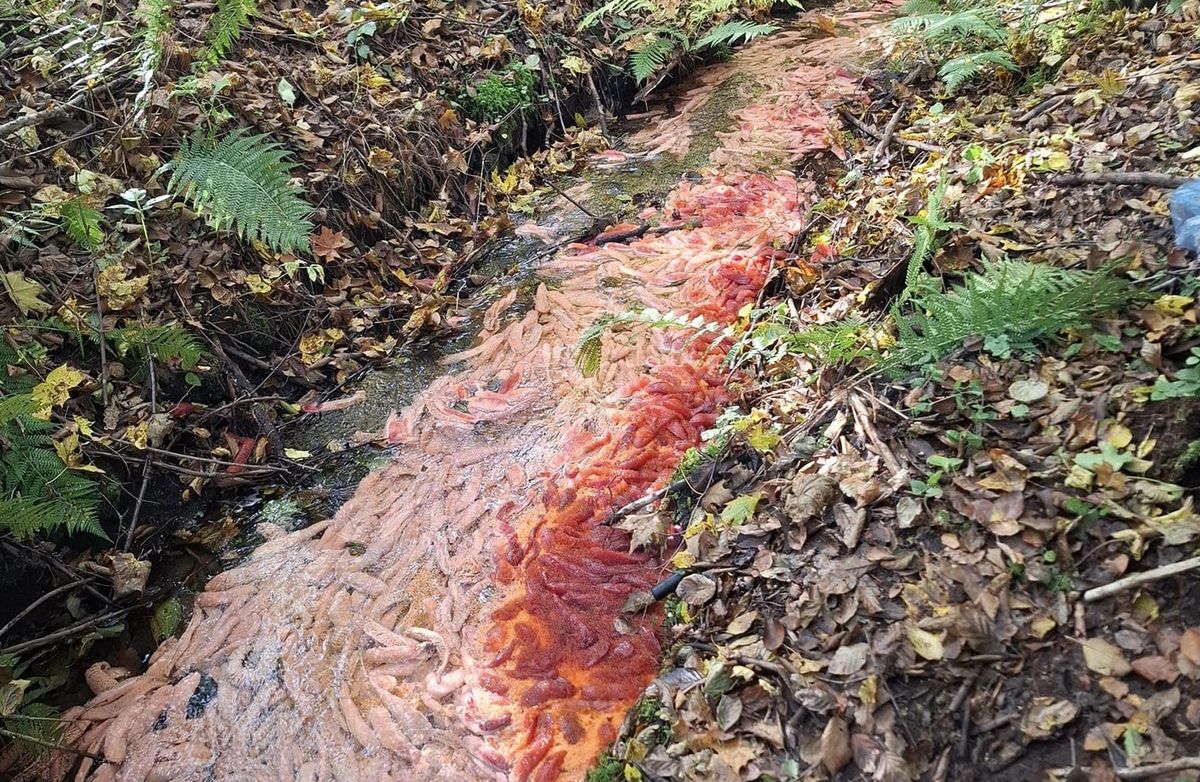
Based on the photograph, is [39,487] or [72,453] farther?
[72,453]

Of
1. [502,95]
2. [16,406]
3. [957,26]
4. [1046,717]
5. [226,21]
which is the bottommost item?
[1046,717]

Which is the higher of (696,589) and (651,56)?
(651,56)

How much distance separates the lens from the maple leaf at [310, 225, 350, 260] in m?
4.82

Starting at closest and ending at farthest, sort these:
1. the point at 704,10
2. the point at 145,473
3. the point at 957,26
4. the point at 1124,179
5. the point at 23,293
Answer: the point at 1124,179 → the point at 23,293 → the point at 145,473 → the point at 957,26 → the point at 704,10

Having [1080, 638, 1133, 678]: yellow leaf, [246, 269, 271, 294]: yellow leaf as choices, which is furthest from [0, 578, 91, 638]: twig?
[1080, 638, 1133, 678]: yellow leaf

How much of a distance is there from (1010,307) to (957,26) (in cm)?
352

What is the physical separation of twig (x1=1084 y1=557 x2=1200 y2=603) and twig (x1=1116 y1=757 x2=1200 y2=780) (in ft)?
1.46

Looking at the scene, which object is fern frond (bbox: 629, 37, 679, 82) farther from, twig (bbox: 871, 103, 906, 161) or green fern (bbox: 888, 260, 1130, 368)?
green fern (bbox: 888, 260, 1130, 368)

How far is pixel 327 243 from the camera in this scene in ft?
16.0

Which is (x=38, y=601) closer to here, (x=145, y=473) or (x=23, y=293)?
(x=145, y=473)

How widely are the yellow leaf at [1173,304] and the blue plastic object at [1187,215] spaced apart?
0.24 meters

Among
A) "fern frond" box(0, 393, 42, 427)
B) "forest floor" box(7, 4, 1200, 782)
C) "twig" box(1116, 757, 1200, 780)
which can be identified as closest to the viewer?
"twig" box(1116, 757, 1200, 780)

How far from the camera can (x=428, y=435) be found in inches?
166

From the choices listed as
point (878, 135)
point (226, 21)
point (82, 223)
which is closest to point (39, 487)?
point (82, 223)
